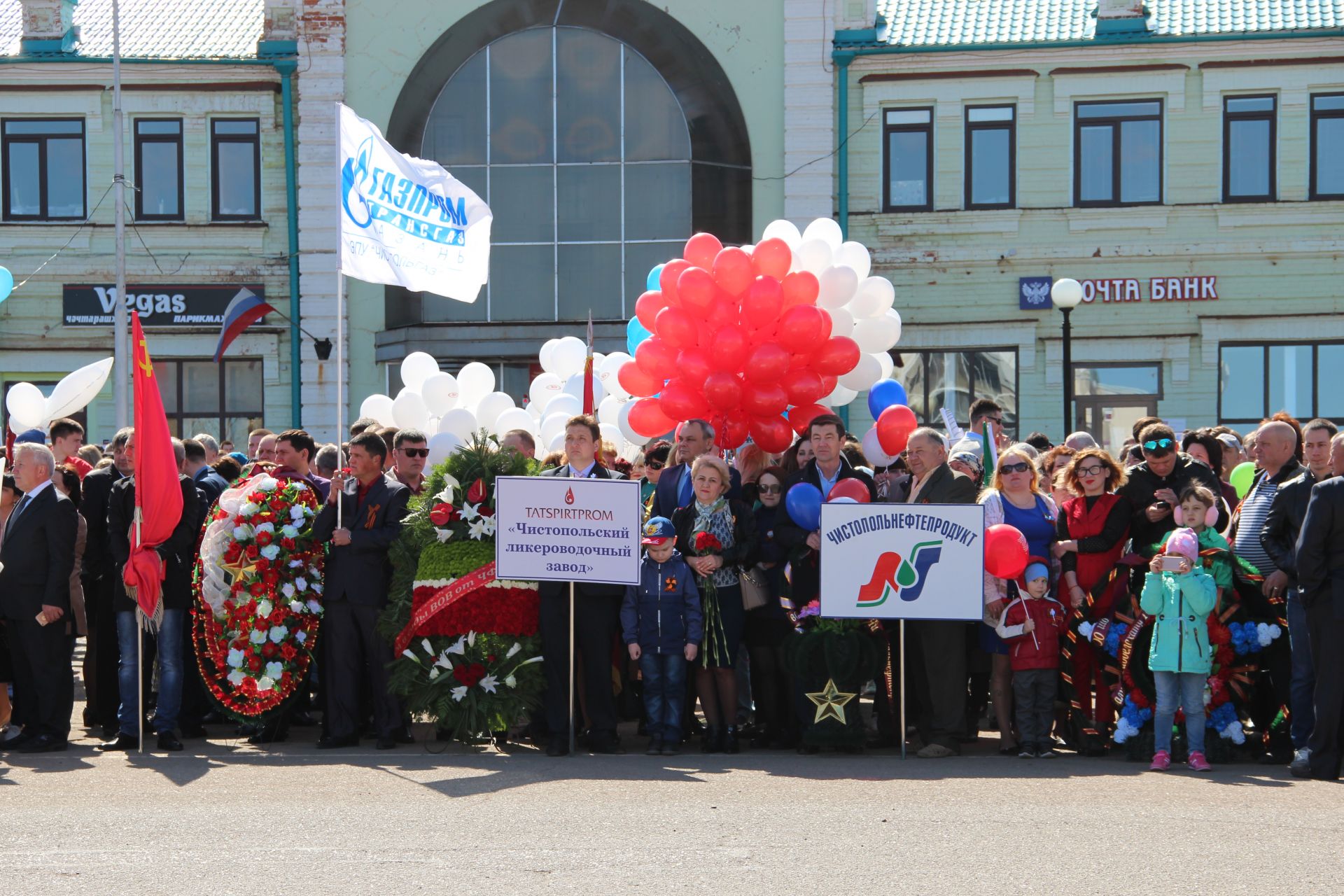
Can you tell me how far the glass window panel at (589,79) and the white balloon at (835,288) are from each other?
39.6 ft

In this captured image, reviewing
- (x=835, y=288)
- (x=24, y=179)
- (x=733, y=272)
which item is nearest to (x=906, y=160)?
(x=835, y=288)

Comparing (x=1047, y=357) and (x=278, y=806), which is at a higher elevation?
(x=1047, y=357)

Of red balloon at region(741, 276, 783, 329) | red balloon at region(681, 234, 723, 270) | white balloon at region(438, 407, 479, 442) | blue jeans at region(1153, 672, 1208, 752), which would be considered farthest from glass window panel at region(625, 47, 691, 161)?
blue jeans at region(1153, 672, 1208, 752)

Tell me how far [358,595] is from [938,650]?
371 cm

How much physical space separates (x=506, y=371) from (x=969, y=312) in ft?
22.7

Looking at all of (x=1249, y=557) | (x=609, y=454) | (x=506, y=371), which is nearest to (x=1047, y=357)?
(x=506, y=371)

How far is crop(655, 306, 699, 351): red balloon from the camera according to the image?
40.8ft

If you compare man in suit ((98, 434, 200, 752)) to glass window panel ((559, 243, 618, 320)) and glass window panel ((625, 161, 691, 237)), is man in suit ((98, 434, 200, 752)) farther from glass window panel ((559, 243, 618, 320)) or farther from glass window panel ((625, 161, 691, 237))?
glass window panel ((625, 161, 691, 237))

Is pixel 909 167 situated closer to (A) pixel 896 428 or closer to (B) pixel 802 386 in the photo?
(B) pixel 802 386

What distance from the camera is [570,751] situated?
10180 mm

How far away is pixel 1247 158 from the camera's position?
2330 cm

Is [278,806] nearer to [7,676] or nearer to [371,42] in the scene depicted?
[7,676]

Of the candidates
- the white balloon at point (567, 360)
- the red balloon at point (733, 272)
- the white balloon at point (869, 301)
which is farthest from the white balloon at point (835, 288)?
the white balloon at point (567, 360)

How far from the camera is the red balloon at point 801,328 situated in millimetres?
12258
